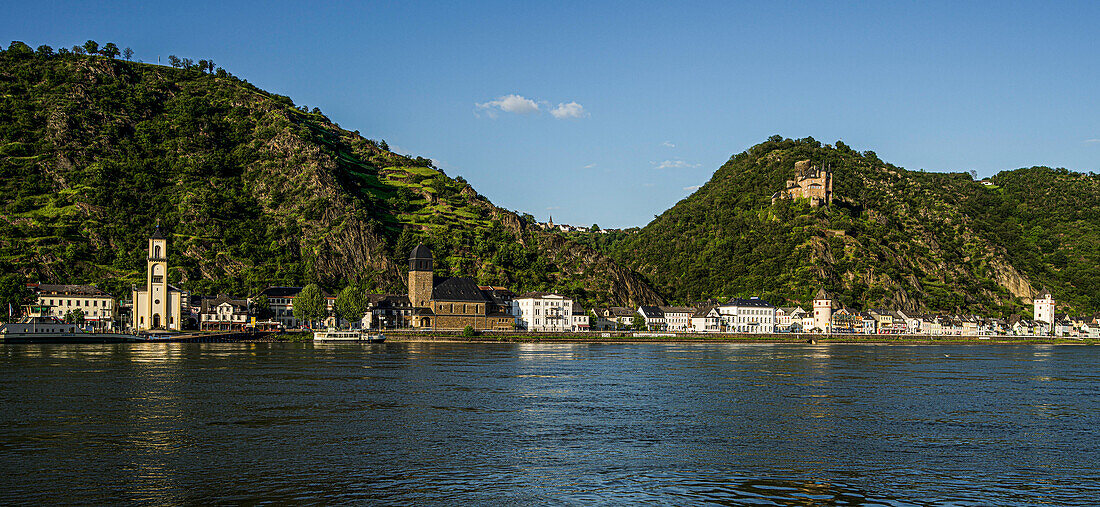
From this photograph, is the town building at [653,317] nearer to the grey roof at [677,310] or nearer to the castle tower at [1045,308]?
the grey roof at [677,310]

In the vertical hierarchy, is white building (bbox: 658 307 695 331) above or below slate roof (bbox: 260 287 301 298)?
below

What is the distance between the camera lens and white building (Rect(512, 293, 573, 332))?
14286 centimetres

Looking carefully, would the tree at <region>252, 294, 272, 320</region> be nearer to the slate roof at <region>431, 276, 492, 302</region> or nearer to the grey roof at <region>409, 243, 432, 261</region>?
the grey roof at <region>409, 243, 432, 261</region>

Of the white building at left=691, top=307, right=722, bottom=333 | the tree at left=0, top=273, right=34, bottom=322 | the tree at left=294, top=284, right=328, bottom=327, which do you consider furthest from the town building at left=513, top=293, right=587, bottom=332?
the tree at left=0, top=273, right=34, bottom=322

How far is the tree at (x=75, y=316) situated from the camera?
11256 centimetres

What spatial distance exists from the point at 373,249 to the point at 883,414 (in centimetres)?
13654

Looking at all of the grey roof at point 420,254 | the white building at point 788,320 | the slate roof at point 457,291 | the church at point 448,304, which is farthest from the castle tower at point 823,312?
the grey roof at point 420,254

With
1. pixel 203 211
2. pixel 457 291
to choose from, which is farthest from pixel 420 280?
pixel 203 211

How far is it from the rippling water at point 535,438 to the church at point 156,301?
62558mm

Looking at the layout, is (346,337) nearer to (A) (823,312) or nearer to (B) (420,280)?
(B) (420,280)

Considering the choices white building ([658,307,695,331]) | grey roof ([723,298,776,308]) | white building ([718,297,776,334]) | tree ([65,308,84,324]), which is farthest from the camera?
white building ([658,307,695,331])

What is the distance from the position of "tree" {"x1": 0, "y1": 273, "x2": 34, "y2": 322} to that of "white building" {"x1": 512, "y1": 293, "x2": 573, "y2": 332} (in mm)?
74784

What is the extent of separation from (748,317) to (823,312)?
15.1m

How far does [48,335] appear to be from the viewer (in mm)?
99125
